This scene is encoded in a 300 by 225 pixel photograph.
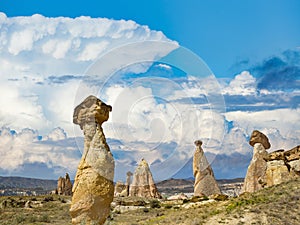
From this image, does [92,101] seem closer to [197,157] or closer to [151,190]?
[197,157]

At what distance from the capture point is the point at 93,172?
17.7 m

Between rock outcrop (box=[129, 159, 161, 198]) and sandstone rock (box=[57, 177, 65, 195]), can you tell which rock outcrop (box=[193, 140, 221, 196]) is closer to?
rock outcrop (box=[129, 159, 161, 198])

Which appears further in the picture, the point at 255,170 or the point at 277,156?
the point at 255,170

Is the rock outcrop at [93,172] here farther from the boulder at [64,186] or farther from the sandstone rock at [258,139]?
the boulder at [64,186]

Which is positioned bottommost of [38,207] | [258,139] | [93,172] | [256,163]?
[38,207]

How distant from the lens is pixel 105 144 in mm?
18453

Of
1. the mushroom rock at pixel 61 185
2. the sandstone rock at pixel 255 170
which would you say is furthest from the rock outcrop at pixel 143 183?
the sandstone rock at pixel 255 170

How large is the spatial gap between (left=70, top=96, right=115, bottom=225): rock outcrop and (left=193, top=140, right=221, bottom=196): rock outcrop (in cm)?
2103

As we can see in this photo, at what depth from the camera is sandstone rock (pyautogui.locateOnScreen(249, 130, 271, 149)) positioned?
36.0m

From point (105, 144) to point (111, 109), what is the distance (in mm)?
1528

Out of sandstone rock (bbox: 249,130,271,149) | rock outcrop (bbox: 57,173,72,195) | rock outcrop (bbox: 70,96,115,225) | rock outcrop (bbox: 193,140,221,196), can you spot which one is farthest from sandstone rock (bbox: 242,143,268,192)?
rock outcrop (bbox: 57,173,72,195)

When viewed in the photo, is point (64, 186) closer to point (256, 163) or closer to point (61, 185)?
point (61, 185)

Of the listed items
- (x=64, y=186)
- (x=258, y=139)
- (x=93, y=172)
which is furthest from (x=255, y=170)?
(x=64, y=186)

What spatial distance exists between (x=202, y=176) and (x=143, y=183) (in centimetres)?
1575
